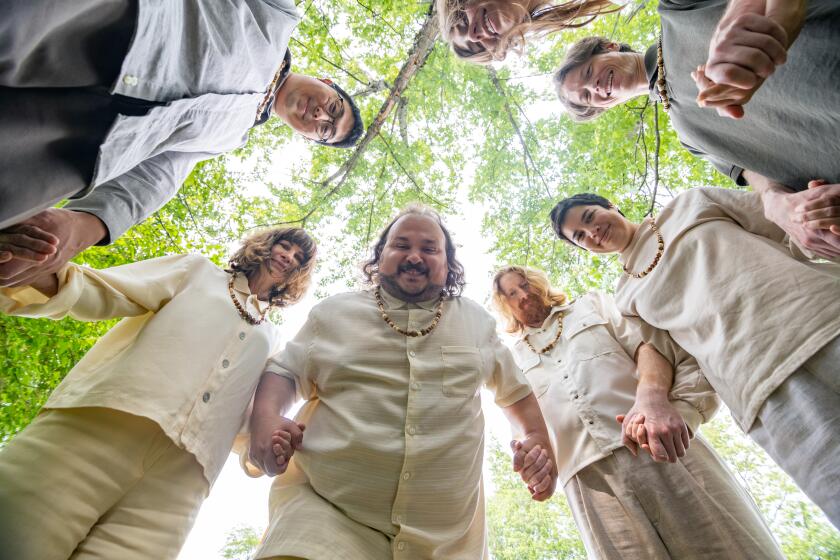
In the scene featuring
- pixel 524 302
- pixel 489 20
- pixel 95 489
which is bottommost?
pixel 95 489

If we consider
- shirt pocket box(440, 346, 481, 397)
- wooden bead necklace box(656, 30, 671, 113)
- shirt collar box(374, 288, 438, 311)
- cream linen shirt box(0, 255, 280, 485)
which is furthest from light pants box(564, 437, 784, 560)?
cream linen shirt box(0, 255, 280, 485)

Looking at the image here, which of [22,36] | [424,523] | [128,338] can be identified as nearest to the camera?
[22,36]

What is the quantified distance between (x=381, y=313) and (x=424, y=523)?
3.49 ft

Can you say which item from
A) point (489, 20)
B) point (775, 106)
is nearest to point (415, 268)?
point (489, 20)

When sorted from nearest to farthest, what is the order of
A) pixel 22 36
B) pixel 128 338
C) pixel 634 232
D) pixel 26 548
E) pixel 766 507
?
pixel 22 36 < pixel 26 548 < pixel 128 338 < pixel 634 232 < pixel 766 507

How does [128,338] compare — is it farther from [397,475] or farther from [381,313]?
[397,475]

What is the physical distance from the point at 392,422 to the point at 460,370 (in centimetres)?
45

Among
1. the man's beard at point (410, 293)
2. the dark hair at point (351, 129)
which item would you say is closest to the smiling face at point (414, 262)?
the man's beard at point (410, 293)

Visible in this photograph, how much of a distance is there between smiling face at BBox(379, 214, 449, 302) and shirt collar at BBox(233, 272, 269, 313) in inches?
31.7

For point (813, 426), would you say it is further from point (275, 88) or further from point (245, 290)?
point (275, 88)

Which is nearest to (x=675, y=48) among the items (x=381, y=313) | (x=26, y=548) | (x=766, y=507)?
(x=381, y=313)

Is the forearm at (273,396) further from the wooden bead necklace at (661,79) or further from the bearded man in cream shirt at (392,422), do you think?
the wooden bead necklace at (661,79)

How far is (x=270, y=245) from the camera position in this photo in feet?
9.62

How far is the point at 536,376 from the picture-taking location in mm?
2777
